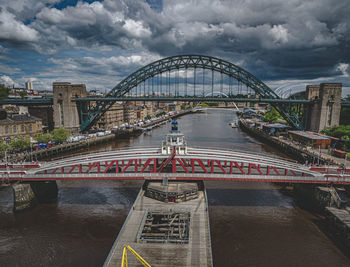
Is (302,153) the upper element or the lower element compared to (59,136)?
lower

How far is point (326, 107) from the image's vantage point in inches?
1884

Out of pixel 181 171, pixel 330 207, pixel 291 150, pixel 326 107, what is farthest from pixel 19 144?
pixel 326 107

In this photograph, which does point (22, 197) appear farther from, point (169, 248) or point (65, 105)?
point (65, 105)

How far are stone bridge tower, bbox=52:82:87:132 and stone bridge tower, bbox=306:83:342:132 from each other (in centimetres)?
5431

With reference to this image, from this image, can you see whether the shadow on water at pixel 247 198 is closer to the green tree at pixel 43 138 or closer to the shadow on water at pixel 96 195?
the shadow on water at pixel 96 195

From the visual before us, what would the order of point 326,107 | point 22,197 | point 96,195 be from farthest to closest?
point 326,107
point 96,195
point 22,197

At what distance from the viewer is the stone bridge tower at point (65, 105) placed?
178ft

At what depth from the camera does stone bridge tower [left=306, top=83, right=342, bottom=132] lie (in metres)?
47.1

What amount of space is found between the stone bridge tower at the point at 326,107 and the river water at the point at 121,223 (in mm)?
32540

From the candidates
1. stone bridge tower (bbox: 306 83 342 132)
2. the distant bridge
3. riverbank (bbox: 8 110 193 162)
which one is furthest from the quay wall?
riverbank (bbox: 8 110 193 162)

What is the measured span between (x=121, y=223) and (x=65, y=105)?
1757 inches

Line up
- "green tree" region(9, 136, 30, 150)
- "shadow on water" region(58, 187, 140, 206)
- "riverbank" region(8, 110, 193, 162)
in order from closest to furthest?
1. "shadow on water" region(58, 187, 140, 206)
2. "riverbank" region(8, 110, 193, 162)
3. "green tree" region(9, 136, 30, 150)

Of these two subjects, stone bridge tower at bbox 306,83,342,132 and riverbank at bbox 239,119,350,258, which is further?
stone bridge tower at bbox 306,83,342,132

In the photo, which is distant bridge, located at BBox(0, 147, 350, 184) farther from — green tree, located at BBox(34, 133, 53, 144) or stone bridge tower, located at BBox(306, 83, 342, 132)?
stone bridge tower, located at BBox(306, 83, 342, 132)
